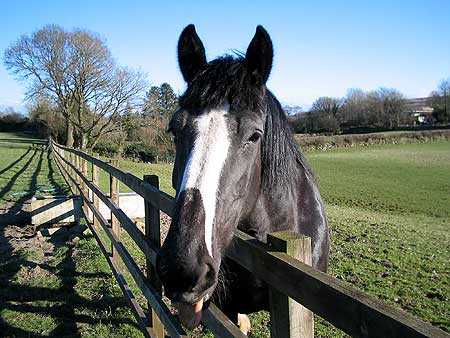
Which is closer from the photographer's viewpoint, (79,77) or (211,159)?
(211,159)

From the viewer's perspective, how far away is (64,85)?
100.0 ft

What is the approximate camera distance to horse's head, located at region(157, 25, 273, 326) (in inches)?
60.4

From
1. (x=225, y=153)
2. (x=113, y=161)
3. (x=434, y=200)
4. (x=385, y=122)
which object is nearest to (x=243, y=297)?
(x=225, y=153)

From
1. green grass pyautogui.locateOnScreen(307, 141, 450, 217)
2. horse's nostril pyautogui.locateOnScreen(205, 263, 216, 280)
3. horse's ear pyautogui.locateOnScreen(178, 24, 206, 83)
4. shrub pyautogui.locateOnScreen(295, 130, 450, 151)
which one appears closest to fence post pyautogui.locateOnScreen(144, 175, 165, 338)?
horse's ear pyautogui.locateOnScreen(178, 24, 206, 83)

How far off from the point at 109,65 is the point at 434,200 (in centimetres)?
2543

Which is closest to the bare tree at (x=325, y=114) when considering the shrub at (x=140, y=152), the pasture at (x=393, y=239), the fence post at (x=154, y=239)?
the pasture at (x=393, y=239)

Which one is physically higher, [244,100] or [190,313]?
[244,100]

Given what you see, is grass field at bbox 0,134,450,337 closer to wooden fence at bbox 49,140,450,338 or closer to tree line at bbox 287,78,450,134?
wooden fence at bbox 49,140,450,338

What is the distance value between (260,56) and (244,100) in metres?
0.32

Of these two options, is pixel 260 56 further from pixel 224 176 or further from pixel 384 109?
pixel 384 109

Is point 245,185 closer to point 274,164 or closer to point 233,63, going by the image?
point 274,164

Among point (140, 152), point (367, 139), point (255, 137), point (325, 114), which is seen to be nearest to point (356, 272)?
Answer: point (255, 137)

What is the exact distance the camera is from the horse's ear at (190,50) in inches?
93.7

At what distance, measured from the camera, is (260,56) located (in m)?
2.14
